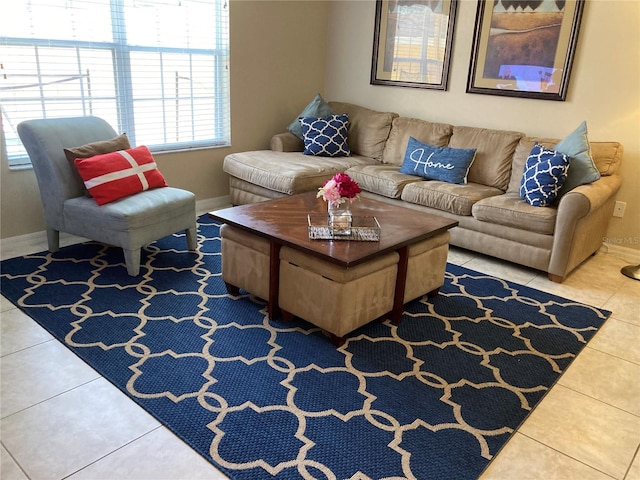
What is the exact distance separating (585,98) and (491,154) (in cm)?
79

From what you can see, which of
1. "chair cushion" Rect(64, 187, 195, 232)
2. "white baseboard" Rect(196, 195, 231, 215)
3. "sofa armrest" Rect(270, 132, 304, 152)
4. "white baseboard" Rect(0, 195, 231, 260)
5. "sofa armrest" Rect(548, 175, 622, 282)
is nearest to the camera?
"chair cushion" Rect(64, 187, 195, 232)

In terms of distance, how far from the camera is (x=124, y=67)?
400 cm

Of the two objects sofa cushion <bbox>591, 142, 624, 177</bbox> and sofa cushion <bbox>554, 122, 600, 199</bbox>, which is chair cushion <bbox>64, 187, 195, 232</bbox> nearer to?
sofa cushion <bbox>554, 122, 600, 199</bbox>

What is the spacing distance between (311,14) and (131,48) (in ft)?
6.45

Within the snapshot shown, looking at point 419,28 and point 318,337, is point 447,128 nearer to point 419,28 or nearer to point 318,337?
point 419,28

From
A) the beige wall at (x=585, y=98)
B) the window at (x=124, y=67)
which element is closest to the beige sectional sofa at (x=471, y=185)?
the beige wall at (x=585, y=98)

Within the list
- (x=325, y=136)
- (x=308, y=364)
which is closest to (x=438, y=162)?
(x=325, y=136)

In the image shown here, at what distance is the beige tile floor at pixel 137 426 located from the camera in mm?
1819

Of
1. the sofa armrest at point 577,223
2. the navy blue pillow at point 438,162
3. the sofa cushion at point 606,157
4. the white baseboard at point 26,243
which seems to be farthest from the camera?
the navy blue pillow at point 438,162

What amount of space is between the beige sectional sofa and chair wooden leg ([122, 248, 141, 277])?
4.45ft

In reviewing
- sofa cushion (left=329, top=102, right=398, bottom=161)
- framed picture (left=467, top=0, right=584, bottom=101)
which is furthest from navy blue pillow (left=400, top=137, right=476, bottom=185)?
framed picture (left=467, top=0, right=584, bottom=101)

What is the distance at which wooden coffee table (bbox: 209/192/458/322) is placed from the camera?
99.9 inches

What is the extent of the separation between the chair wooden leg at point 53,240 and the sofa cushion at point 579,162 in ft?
11.4

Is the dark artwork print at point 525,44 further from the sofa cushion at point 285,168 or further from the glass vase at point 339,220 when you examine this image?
the glass vase at point 339,220
